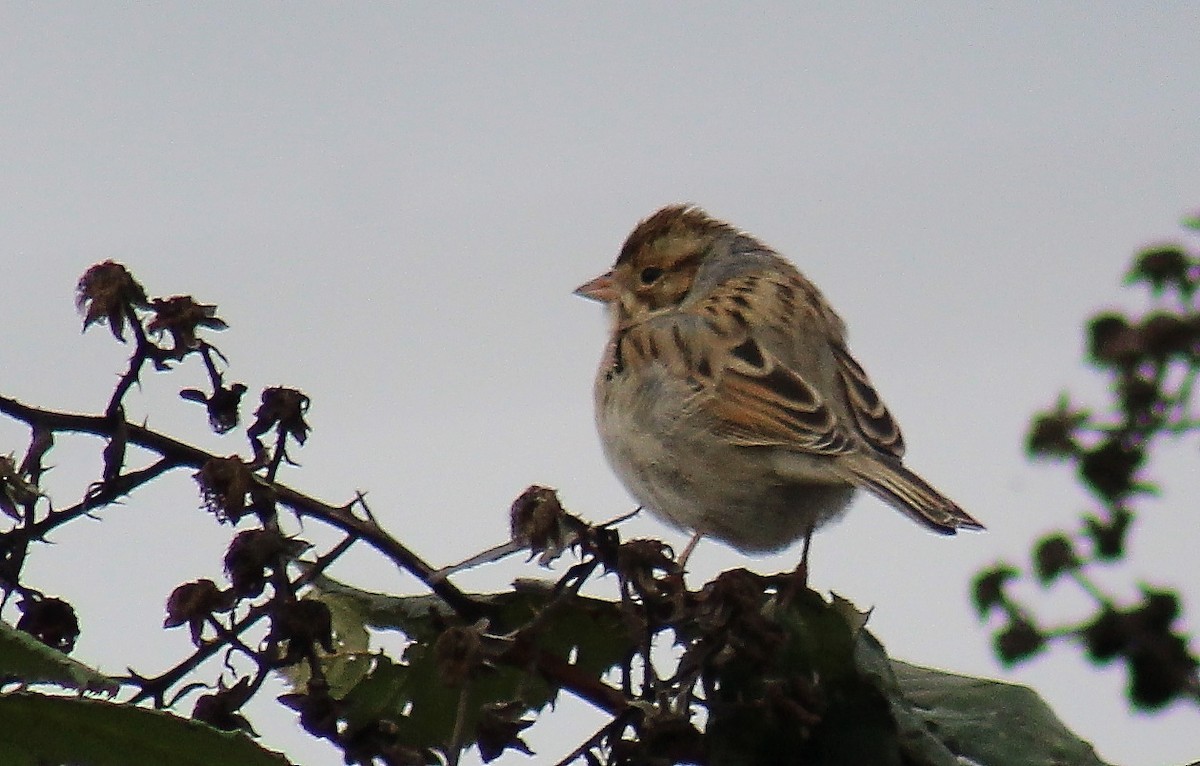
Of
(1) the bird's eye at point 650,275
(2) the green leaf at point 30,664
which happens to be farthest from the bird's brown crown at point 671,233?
(2) the green leaf at point 30,664

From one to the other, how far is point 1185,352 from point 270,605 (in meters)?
2.42

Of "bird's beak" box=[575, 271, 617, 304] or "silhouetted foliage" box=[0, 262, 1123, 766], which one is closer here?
"silhouetted foliage" box=[0, 262, 1123, 766]

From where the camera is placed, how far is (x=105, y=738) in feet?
4.26

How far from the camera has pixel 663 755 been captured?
180 cm

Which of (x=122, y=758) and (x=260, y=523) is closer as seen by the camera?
(x=122, y=758)

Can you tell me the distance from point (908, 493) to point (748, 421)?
0.68 meters

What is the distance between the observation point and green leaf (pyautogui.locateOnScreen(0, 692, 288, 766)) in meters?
1.26

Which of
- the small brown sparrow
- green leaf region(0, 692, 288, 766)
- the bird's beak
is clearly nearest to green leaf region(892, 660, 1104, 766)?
green leaf region(0, 692, 288, 766)

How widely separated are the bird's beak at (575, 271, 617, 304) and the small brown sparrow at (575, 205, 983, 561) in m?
0.16

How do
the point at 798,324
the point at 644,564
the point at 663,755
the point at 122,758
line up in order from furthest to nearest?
the point at 798,324, the point at 644,564, the point at 663,755, the point at 122,758

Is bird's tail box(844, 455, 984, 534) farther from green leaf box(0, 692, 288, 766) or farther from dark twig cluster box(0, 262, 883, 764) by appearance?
green leaf box(0, 692, 288, 766)

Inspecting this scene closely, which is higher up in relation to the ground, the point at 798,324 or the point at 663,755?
the point at 798,324

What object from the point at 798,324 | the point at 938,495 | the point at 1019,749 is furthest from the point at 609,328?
the point at 1019,749

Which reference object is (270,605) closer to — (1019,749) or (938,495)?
(1019,749)
